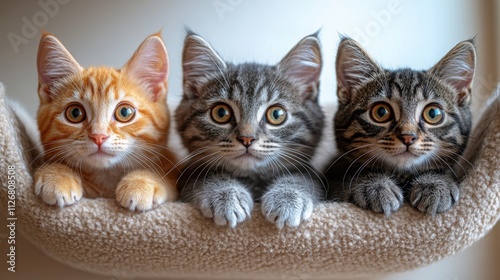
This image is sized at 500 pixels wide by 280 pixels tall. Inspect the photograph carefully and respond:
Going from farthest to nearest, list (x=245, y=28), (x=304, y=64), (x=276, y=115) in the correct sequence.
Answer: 1. (x=245, y=28)
2. (x=304, y=64)
3. (x=276, y=115)

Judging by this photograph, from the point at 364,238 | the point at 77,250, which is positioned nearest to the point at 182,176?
the point at 77,250

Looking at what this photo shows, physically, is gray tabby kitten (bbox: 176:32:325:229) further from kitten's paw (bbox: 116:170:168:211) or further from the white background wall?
the white background wall

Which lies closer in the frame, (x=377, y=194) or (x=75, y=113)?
(x=377, y=194)

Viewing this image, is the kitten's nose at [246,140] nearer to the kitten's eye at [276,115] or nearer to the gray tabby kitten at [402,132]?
the kitten's eye at [276,115]

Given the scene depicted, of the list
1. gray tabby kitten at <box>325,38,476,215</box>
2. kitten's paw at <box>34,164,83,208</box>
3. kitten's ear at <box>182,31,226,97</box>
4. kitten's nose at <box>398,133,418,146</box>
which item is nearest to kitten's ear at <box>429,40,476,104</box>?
gray tabby kitten at <box>325,38,476,215</box>

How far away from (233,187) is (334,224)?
294 millimetres

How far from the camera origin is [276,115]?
1403 mm

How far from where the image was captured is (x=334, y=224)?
1181 mm

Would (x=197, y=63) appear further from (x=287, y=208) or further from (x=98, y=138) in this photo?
(x=287, y=208)

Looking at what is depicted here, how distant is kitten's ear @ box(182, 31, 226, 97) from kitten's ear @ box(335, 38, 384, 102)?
382 mm

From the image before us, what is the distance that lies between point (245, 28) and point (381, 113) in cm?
86

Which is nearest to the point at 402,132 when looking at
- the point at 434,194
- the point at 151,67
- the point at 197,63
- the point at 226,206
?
the point at 434,194

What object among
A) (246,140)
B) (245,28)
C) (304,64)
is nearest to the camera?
(246,140)

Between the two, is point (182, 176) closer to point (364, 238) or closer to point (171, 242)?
point (171, 242)
